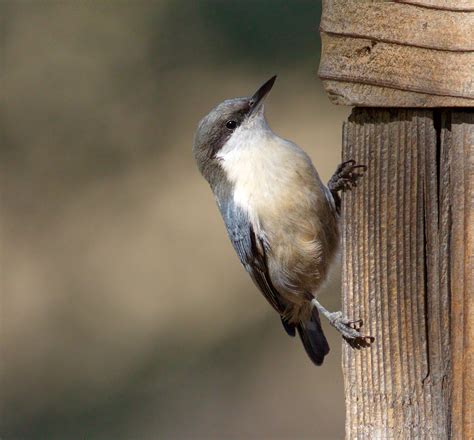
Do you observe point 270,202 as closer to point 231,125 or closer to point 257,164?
point 257,164

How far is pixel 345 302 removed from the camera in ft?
9.30

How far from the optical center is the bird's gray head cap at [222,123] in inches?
159

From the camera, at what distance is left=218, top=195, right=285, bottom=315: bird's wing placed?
3.96m

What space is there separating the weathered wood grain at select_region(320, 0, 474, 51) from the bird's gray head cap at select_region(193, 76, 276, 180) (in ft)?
4.48

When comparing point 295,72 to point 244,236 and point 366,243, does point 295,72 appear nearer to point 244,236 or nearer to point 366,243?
point 244,236

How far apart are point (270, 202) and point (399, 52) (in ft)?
4.55

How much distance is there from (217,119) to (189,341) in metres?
3.58

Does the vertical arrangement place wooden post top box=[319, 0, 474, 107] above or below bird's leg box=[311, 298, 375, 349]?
above

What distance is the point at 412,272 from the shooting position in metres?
2.67

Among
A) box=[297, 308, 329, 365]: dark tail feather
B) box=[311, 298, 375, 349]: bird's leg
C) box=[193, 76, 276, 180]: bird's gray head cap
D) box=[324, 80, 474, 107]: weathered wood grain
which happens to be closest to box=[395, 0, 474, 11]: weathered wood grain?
box=[324, 80, 474, 107]: weathered wood grain

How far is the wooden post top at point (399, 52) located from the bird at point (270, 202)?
3.50 ft

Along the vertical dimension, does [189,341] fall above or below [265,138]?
below

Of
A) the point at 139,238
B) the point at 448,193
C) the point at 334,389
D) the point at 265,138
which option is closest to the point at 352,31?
the point at 448,193

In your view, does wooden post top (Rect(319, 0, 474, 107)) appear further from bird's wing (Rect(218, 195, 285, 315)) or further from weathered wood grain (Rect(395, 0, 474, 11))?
bird's wing (Rect(218, 195, 285, 315))
